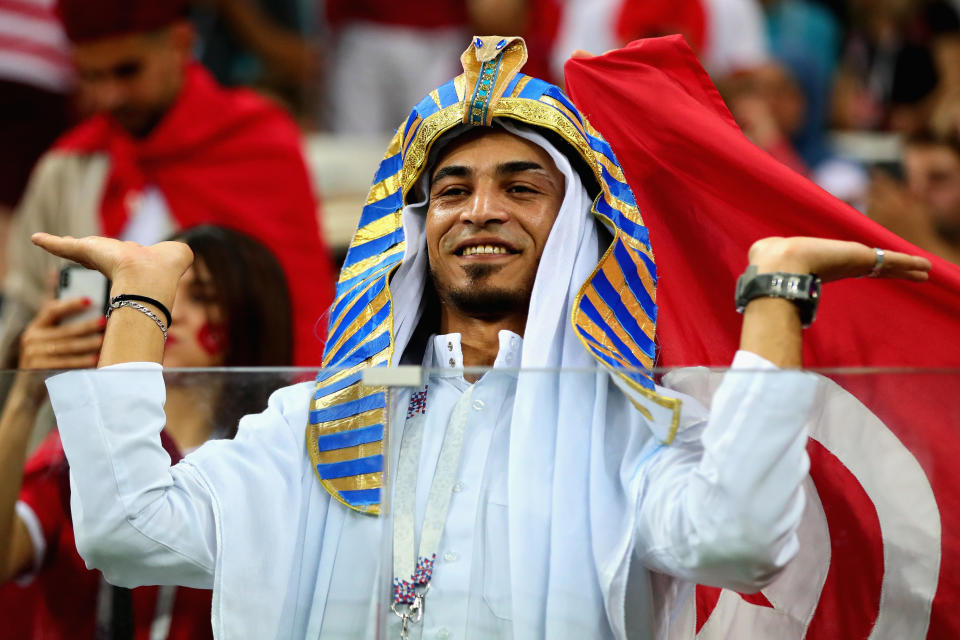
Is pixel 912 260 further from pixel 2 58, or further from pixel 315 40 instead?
pixel 315 40

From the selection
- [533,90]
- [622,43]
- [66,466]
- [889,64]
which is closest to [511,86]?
[533,90]

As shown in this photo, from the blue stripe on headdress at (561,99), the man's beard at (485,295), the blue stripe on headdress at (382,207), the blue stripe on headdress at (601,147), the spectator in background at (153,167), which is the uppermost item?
the spectator in background at (153,167)

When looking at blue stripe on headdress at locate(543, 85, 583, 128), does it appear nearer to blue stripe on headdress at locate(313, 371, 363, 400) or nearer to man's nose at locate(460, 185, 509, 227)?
man's nose at locate(460, 185, 509, 227)

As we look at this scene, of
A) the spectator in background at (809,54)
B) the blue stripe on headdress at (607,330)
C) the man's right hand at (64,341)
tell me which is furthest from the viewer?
the spectator in background at (809,54)

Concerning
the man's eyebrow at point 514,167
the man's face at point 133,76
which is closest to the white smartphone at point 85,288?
the man's eyebrow at point 514,167

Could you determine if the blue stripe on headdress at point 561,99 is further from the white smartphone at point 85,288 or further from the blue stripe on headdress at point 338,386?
the white smartphone at point 85,288

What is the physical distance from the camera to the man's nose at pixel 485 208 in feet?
11.4

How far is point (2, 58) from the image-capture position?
24.1 ft

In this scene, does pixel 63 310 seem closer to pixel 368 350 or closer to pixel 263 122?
pixel 368 350

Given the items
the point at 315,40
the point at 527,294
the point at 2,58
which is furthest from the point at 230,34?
the point at 527,294

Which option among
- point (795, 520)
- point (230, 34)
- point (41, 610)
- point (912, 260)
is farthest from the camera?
point (230, 34)

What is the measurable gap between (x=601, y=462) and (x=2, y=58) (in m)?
5.22

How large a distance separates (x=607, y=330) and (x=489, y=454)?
0.39 metres

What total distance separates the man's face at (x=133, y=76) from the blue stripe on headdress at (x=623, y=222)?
313 cm
